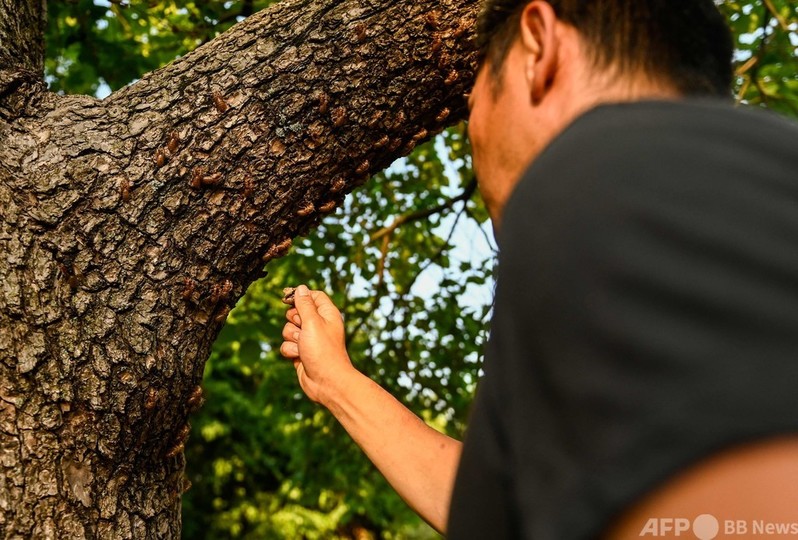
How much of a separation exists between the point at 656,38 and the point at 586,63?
153 mm

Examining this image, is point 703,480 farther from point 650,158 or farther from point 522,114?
point 522,114

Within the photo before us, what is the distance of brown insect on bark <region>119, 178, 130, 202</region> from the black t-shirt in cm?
180

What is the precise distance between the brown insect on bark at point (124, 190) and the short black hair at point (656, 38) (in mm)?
1611

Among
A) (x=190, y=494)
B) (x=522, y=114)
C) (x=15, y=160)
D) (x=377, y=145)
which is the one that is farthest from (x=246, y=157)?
(x=190, y=494)

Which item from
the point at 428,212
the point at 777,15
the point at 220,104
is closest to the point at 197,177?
the point at 220,104

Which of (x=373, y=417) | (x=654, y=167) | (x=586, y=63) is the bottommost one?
(x=654, y=167)

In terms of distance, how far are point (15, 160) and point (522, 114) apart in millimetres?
1820

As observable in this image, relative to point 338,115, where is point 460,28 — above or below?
above

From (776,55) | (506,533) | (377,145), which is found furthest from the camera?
(776,55)

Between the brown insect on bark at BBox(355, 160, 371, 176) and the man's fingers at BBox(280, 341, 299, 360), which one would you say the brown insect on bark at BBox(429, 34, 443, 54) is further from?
the man's fingers at BBox(280, 341, 299, 360)

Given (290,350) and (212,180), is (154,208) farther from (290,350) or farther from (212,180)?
(290,350)

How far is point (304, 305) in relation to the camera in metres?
2.78

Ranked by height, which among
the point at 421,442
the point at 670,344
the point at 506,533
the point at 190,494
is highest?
the point at 190,494

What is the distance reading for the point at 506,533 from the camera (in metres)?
1.05
